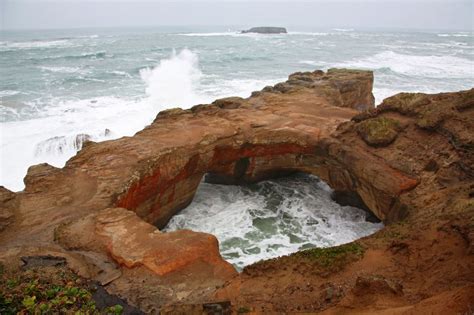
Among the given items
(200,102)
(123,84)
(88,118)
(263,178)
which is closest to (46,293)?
(263,178)

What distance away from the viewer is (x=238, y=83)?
30.1 m

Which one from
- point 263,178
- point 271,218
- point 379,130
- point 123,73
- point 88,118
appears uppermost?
point 123,73

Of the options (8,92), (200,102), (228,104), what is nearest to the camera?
(228,104)

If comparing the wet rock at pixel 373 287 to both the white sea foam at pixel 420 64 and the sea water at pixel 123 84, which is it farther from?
the white sea foam at pixel 420 64

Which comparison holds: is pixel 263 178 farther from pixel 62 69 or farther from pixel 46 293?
pixel 62 69

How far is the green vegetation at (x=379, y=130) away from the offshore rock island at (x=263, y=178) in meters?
0.04

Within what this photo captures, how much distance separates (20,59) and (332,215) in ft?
146

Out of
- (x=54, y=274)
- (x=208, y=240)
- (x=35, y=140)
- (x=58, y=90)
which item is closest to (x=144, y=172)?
(x=208, y=240)

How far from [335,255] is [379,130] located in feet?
18.1

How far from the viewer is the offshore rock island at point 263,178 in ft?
19.5

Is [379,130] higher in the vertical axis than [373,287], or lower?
higher

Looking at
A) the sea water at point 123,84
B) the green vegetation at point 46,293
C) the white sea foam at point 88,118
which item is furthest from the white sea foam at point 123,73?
the green vegetation at point 46,293

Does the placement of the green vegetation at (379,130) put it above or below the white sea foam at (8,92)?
below

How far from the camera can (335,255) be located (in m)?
6.67
